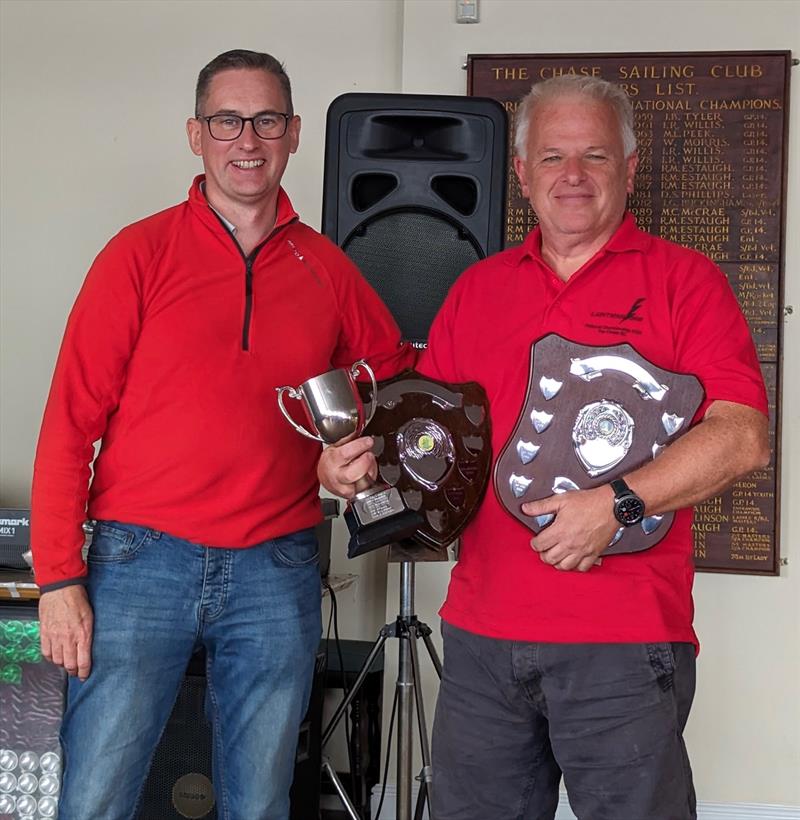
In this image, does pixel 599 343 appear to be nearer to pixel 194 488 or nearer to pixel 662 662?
pixel 662 662

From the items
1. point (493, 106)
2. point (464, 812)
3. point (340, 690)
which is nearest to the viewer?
point (464, 812)

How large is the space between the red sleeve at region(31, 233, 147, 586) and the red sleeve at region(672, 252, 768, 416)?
2.71 feet

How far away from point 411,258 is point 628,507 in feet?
3.37

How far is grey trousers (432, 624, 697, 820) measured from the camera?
4.60 feet

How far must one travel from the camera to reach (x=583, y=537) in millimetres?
1402

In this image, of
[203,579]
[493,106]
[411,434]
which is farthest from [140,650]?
[493,106]

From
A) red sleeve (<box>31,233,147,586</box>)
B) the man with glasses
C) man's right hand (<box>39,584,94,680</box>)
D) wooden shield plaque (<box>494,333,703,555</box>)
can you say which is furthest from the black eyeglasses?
man's right hand (<box>39,584,94,680</box>)

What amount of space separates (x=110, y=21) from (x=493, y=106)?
1471 mm

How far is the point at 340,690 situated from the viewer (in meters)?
2.98

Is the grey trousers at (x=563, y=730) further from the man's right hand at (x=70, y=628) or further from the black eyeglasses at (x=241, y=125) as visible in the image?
the black eyeglasses at (x=241, y=125)

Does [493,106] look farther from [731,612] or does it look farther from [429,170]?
[731,612]

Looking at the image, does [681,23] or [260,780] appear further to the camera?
[681,23]

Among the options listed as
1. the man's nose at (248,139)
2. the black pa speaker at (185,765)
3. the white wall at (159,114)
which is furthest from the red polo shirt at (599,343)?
the white wall at (159,114)

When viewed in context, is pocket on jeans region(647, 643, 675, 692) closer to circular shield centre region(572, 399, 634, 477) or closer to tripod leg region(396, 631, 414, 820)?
circular shield centre region(572, 399, 634, 477)
